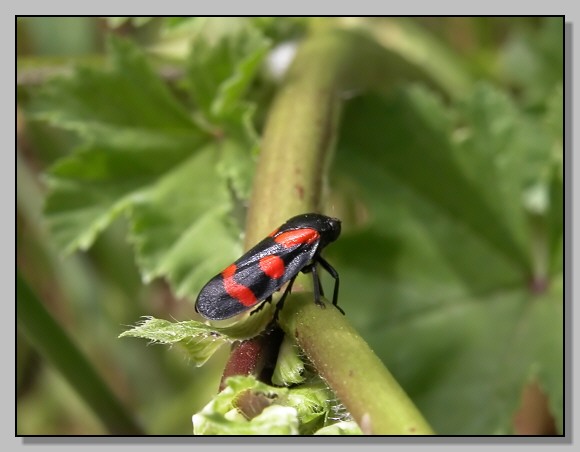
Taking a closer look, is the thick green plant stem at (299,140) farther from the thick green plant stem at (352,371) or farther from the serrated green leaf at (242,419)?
the serrated green leaf at (242,419)

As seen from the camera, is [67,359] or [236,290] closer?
[236,290]

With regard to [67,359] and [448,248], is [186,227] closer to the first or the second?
[67,359]

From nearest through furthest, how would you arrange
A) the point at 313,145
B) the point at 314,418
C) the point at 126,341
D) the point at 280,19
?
the point at 314,418
the point at 313,145
the point at 280,19
the point at 126,341

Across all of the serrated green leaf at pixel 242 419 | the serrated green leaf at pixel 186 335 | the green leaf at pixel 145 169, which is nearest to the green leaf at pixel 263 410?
the serrated green leaf at pixel 242 419

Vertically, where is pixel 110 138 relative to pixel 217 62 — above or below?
below

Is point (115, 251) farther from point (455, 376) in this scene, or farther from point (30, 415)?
point (455, 376)

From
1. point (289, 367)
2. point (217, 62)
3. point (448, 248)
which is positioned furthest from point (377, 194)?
point (289, 367)

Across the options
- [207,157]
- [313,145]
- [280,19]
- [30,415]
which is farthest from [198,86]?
[30,415]
